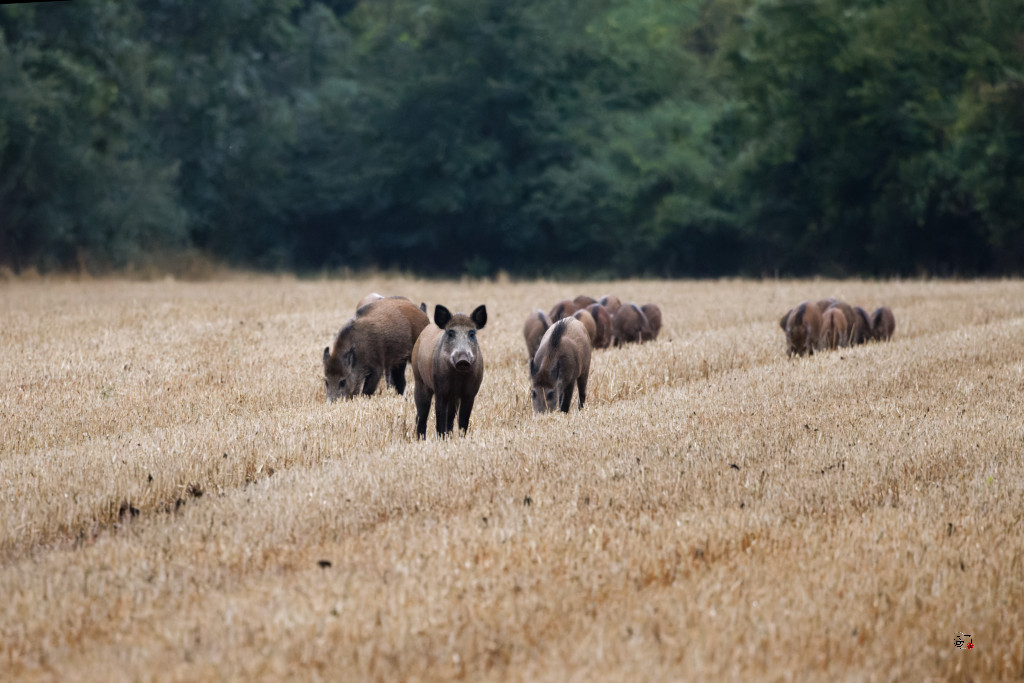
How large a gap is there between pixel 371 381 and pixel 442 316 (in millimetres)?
3683

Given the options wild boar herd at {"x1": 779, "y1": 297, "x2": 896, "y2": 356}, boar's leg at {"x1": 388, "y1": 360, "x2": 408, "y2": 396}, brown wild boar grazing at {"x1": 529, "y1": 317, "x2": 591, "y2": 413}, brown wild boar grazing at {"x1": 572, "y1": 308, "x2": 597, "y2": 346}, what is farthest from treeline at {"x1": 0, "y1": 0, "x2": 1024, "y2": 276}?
brown wild boar grazing at {"x1": 529, "y1": 317, "x2": 591, "y2": 413}

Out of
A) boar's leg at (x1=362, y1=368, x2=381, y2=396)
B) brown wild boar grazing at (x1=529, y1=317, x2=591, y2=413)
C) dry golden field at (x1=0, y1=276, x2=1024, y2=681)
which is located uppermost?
brown wild boar grazing at (x1=529, y1=317, x2=591, y2=413)

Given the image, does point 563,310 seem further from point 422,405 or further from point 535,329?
point 422,405

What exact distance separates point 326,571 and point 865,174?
36.2 m

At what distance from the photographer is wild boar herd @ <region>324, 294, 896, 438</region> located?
30.5 feet

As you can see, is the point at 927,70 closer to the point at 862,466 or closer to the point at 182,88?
the point at 182,88

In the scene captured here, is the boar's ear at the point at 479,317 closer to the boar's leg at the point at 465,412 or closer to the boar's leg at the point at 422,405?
the boar's leg at the point at 465,412

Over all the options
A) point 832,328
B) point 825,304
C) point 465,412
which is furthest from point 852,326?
point 465,412

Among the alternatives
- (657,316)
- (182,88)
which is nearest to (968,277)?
(657,316)

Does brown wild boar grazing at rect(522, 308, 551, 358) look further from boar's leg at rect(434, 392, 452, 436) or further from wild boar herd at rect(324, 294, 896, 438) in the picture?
boar's leg at rect(434, 392, 452, 436)

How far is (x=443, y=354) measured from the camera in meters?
9.20

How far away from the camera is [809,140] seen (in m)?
39.8

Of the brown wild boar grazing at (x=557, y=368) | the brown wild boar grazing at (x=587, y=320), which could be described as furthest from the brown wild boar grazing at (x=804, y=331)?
the brown wild boar grazing at (x=557, y=368)

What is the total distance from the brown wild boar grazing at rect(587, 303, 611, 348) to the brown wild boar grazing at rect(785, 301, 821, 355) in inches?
103
